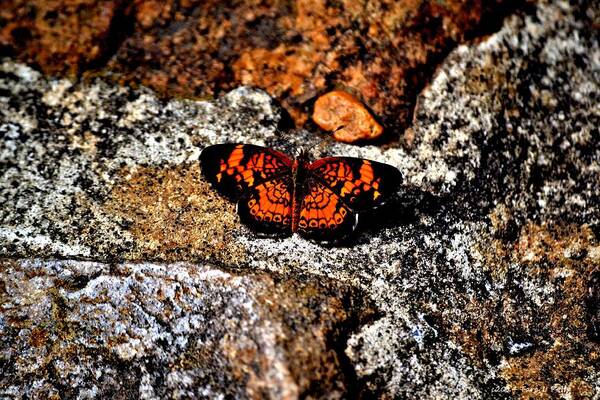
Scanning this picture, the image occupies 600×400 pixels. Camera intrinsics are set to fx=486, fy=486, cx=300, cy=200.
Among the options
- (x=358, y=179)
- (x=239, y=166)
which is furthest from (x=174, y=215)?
(x=358, y=179)

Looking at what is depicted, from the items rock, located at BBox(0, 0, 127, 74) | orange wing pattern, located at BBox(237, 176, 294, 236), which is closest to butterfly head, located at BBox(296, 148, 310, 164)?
orange wing pattern, located at BBox(237, 176, 294, 236)

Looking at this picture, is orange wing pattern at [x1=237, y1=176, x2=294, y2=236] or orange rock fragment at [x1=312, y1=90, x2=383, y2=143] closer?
orange wing pattern at [x1=237, y1=176, x2=294, y2=236]

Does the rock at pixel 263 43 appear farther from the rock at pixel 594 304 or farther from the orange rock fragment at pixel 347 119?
the rock at pixel 594 304

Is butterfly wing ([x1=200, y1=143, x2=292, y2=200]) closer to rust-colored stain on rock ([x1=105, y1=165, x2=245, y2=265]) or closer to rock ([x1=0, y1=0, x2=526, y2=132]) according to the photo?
rust-colored stain on rock ([x1=105, y1=165, x2=245, y2=265])

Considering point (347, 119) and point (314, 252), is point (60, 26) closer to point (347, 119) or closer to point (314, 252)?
point (347, 119)

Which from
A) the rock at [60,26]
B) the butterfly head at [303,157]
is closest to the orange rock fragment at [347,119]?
the butterfly head at [303,157]

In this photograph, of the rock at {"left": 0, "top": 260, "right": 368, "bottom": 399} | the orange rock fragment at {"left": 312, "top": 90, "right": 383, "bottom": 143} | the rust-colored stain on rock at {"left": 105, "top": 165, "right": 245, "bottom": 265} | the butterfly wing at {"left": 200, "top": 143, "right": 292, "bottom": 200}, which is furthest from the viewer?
the orange rock fragment at {"left": 312, "top": 90, "right": 383, "bottom": 143}

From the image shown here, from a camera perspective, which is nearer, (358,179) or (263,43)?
(358,179)

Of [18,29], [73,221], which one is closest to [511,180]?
[73,221]
